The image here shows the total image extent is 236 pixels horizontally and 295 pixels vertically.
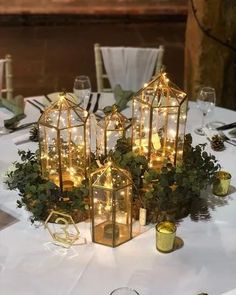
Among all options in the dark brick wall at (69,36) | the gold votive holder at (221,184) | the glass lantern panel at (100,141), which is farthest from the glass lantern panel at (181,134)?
the dark brick wall at (69,36)

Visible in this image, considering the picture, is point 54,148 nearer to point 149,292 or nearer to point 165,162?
point 165,162

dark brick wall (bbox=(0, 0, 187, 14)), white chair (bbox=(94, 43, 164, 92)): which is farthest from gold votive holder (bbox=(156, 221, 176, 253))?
dark brick wall (bbox=(0, 0, 187, 14))

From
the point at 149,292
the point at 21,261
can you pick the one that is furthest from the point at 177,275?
the point at 21,261

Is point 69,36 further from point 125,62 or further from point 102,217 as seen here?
point 102,217

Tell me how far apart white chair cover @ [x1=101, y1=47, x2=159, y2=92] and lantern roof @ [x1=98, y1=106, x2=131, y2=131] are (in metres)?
1.24

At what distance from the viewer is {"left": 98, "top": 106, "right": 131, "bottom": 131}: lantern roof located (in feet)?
5.15

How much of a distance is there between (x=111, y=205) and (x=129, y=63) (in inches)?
62.1

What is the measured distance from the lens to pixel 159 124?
5.56ft

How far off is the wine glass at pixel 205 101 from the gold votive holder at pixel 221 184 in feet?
1.46

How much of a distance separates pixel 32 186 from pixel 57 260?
0.73 ft

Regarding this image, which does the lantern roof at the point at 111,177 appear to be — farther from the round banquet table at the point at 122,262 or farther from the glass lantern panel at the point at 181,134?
the glass lantern panel at the point at 181,134

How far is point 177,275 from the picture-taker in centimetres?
128

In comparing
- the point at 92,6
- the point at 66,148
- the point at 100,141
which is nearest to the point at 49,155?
the point at 66,148

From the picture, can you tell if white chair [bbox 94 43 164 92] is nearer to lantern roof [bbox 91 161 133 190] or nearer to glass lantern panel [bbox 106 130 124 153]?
glass lantern panel [bbox 106 130 124 153]
